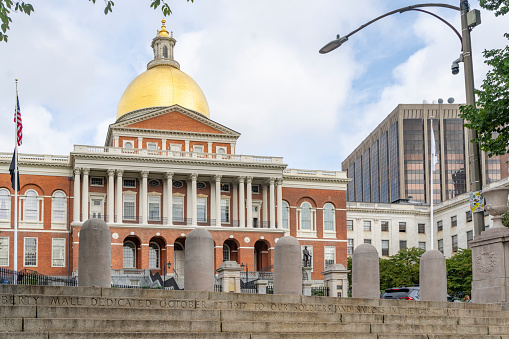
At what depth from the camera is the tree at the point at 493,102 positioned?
72.0 feet

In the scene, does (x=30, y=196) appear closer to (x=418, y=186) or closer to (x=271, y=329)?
(x=271, y=329)

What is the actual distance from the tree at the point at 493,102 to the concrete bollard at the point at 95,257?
10859 millimetres

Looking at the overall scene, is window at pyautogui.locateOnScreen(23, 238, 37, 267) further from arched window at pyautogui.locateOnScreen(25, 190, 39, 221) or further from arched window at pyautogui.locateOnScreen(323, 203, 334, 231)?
arched window at pyautogui.locateOnScreen(323, 203, 334, 231)

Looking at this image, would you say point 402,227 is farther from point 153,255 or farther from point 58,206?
point 58,206

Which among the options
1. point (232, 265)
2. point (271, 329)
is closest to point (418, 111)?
point (232, 265)

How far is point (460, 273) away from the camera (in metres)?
69.9

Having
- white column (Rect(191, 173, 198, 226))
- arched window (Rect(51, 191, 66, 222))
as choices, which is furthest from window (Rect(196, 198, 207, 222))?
arched window (Rect(51, 191, 66, 222))

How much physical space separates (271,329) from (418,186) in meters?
129

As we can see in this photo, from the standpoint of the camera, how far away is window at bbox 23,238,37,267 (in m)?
71.9

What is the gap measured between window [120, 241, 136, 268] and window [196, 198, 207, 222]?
24.7ft

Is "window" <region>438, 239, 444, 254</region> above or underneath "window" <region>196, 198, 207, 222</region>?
underneath

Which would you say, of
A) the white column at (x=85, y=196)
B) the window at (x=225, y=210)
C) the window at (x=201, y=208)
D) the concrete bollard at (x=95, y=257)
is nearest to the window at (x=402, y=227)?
the window at (x=225, y=210)

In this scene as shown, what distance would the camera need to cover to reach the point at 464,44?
1870 cm

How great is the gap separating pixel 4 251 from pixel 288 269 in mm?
57694
